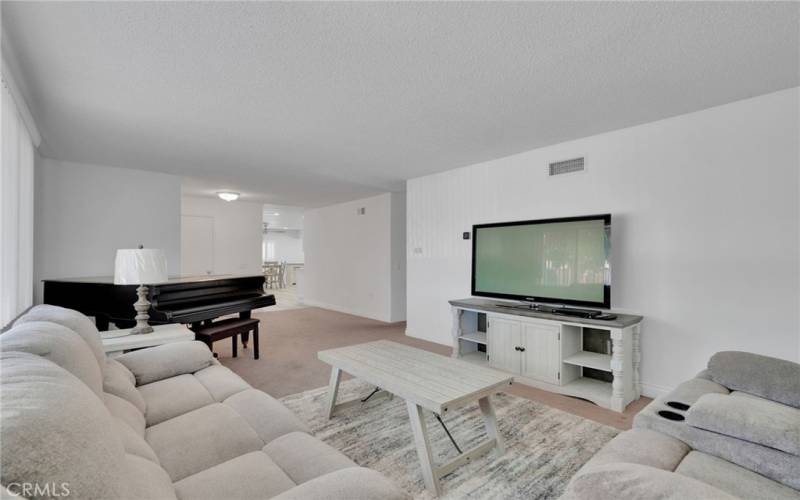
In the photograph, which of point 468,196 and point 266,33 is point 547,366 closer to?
point 468,196

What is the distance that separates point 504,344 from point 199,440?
2.84 meters

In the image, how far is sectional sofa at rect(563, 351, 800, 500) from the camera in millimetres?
973

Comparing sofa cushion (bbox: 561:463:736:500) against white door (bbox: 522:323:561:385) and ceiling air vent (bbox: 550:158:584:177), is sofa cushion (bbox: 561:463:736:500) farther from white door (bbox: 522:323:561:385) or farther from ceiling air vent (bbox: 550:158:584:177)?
ceiling air vent (bbox: 550:158:584:177)

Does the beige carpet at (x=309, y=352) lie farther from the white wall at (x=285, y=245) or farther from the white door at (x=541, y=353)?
the white wall at (x=285, y=245)

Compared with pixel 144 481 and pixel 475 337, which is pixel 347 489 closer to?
pixel 144 481

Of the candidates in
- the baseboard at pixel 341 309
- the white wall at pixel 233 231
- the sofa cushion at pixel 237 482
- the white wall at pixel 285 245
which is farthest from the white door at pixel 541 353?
the white wall at pixel 285 245

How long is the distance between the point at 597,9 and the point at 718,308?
2437 mm

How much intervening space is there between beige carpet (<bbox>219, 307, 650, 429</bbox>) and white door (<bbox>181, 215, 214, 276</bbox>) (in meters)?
1.44

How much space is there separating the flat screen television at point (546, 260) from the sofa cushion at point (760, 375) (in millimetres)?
1172

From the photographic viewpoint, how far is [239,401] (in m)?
1.84

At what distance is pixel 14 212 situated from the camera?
2.74 m

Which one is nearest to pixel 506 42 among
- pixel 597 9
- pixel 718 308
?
pixel 597 9

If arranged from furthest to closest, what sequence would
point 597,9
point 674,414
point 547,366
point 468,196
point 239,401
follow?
point 468,196
point 547,366
point 239,401
point 597,9
point 674,414

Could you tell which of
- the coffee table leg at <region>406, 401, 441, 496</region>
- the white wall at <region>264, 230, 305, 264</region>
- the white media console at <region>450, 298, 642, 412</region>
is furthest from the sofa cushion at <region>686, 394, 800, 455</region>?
the white wall at <region>264, 230, 305, 264</region>
